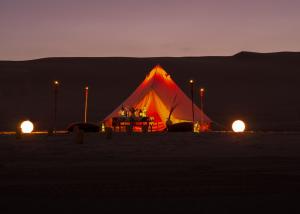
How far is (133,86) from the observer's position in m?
48.6

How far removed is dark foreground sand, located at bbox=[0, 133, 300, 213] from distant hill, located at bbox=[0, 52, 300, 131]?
19021 millimetres

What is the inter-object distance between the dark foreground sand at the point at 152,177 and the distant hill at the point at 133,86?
19021mm

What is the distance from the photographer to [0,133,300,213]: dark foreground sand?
5930 mm

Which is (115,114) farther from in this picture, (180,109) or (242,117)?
(242,117)

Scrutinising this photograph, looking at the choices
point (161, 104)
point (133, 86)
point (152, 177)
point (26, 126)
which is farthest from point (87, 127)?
point (133, 86)

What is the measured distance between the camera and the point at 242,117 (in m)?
37.7

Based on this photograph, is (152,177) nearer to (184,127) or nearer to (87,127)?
(184,127)

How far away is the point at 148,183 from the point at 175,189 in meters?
0.63

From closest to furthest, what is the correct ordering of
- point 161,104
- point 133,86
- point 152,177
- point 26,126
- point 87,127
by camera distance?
point 152,177 → point 26,126 → point 87,127 → point 161,104 → point 133,86

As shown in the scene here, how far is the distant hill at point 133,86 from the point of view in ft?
126

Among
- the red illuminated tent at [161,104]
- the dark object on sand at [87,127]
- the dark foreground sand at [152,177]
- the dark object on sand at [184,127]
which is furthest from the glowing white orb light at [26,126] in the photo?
the dark foreground sand at [152,177]

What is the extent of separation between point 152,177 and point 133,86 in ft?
133

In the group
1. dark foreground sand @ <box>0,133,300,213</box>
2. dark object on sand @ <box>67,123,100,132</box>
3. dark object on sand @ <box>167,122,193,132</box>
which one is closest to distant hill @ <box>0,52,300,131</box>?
dark object on sand @ <box>67,123,100,132</box>

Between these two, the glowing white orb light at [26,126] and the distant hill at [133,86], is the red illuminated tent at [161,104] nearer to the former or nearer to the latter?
the glowing white orb light at [26,126]
